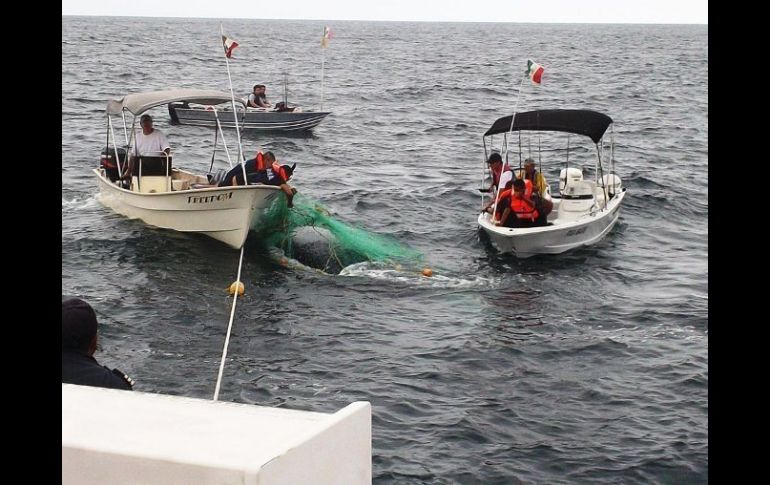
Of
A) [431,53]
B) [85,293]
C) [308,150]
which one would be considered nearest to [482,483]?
[85,293]

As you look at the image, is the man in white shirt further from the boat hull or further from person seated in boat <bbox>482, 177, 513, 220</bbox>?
the boat hull

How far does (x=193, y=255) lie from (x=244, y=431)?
48.8 feet

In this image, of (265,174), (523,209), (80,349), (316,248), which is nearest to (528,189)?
(523,209)

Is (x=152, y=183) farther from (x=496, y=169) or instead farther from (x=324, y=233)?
(x=496, y=169)

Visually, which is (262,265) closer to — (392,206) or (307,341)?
(307,341)

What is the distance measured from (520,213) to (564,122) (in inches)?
103

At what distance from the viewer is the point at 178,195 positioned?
17219 millimetres

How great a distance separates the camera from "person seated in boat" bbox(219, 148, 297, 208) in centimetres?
1662

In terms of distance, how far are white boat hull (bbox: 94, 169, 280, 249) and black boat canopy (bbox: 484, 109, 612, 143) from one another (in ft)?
15.1

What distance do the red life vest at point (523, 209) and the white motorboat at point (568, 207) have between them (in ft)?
0.95

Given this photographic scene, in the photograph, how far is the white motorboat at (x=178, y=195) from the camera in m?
16.8

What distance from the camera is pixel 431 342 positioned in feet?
42.7

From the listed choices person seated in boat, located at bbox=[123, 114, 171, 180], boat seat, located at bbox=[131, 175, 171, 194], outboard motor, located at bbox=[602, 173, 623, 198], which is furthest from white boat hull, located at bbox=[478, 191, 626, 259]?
person seated in boat, located at bbox=[123, 114, 171, 180]

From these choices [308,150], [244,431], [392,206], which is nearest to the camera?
[244,431]
